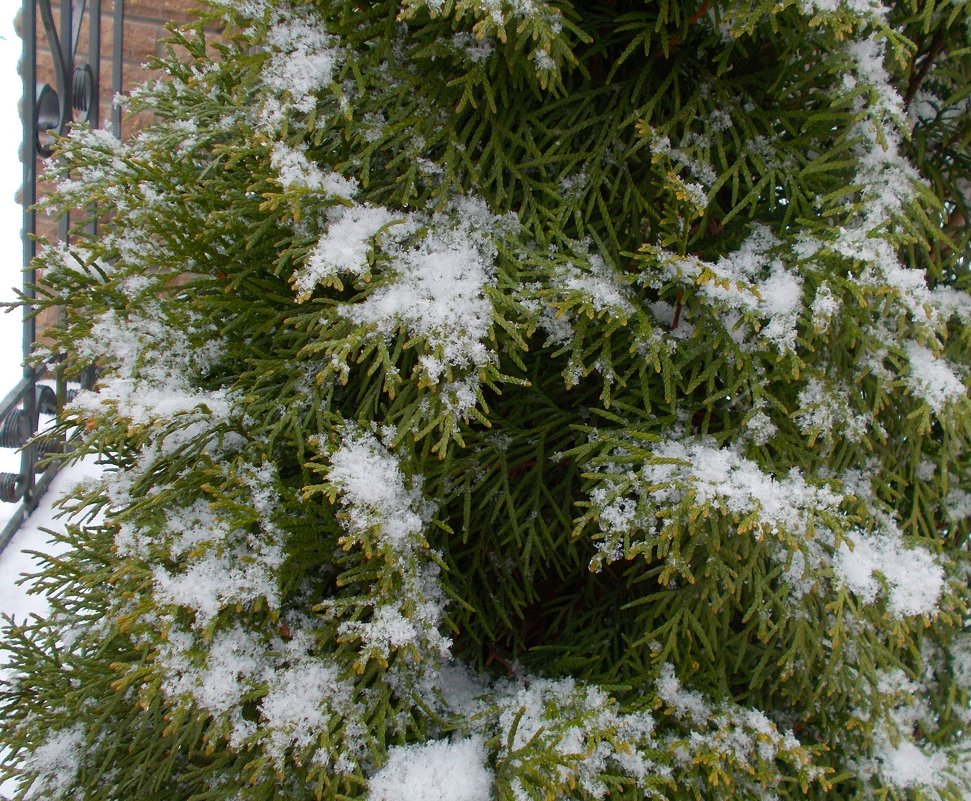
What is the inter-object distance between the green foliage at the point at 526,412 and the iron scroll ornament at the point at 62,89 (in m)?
1.34

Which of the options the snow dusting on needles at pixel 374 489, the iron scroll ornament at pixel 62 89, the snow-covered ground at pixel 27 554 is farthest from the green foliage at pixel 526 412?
the iron scroll ornament at pixel 62 89

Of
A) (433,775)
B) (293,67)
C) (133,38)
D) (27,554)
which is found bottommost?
(27,554)

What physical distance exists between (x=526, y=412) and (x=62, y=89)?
7.87ft

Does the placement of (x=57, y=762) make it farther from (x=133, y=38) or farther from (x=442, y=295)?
(x=133, y=38)

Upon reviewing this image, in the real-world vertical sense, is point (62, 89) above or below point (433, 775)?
above

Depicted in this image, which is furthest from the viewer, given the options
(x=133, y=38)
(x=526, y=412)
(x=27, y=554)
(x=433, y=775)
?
(x=133, y=38)

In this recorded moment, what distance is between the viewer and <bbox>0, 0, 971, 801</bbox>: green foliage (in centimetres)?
139

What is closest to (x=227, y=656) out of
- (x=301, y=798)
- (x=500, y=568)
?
(x=301, y=798)

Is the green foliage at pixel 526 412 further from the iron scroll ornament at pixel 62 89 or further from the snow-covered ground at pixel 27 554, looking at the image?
the iron scroll ornament at pixel 62 89

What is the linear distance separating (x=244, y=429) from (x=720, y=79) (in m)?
1.29

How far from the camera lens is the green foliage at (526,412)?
1.39m

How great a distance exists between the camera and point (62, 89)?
282 centimetres

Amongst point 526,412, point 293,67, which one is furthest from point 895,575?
point 293,67

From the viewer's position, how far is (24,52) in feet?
8.74
